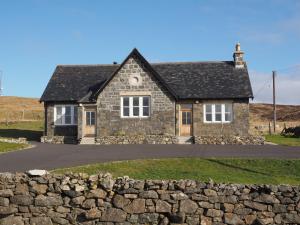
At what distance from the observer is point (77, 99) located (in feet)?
116

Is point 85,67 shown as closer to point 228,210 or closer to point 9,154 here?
point 9,154

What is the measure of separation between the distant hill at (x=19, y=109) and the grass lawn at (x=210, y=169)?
4511 cm

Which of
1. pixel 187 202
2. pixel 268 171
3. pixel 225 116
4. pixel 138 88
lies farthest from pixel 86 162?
pixel 225 116

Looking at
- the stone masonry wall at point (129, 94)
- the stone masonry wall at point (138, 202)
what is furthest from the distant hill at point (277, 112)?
the stone masonry wall at point (138, 202)

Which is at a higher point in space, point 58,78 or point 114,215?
point 58,78

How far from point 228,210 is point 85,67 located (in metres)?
30.2

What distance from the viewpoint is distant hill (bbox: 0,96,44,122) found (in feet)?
224

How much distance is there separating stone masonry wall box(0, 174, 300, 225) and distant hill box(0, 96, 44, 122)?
50.8 m

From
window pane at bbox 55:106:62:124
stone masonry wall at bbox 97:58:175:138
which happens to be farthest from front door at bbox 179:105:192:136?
window pane at bbox 55:106:62:124

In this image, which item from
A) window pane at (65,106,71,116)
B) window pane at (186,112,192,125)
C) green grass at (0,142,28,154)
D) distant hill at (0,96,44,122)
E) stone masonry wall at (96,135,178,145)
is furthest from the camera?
distant hill at (0,96,44,122)

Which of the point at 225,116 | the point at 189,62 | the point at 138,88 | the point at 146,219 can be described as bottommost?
the point at 146,219

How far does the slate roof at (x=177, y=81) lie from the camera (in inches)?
1330

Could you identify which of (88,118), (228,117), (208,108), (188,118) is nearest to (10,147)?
(88,118)

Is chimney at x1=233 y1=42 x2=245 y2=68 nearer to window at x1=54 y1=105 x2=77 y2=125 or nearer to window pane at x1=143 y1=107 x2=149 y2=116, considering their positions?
window pane at x1=143 y1=107 x2=149 y2=116
